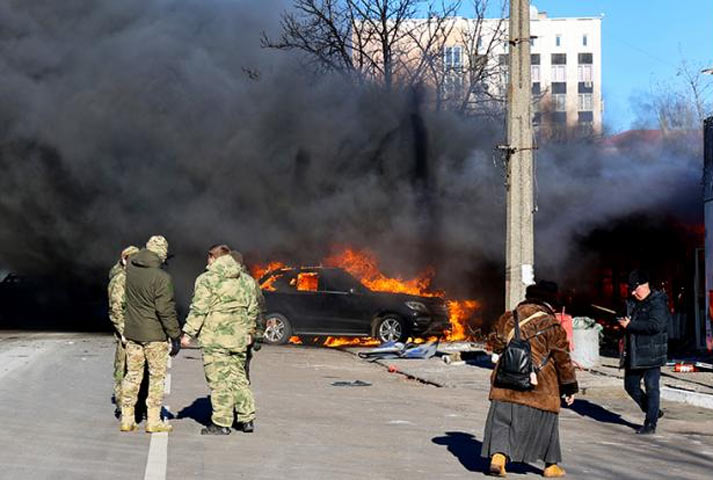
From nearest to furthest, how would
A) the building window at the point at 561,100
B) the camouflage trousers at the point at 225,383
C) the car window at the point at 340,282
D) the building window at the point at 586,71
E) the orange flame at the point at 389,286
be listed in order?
the camouflage trousers at the point at 225,383 → the car window at the point at 340,282 → the orange flame at the point at 389,286 → the building window at the point at 561,100 → the building window at the point at 586,71

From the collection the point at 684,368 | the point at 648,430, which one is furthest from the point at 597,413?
the point at 684,368

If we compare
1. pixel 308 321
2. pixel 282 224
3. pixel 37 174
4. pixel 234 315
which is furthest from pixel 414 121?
pixel 234 315

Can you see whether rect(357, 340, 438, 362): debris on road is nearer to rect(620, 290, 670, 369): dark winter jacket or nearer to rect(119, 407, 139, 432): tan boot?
rect(620, 290, 670, 369): dark winter jacket

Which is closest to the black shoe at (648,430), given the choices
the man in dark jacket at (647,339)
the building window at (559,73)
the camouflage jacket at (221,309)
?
the man in dark jacket at (647,339)

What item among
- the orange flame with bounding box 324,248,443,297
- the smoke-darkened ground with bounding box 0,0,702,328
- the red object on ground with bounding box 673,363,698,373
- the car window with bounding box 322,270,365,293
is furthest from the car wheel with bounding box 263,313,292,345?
the red object on ground with bounding box 673,363,698,373

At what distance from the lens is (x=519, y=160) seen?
1664cm

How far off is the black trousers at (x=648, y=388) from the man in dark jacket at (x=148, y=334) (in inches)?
171

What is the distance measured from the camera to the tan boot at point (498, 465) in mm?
8031

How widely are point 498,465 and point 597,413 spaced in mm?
5038

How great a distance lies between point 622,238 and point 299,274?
269 inches

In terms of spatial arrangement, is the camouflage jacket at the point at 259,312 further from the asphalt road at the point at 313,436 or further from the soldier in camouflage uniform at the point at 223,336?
the asphalt road at the point at 313,436

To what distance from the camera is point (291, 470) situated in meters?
8.41

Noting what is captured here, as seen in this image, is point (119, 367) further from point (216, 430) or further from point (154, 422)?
point (216, 430)

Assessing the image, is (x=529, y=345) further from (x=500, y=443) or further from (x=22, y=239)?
(x=22, y=239)
